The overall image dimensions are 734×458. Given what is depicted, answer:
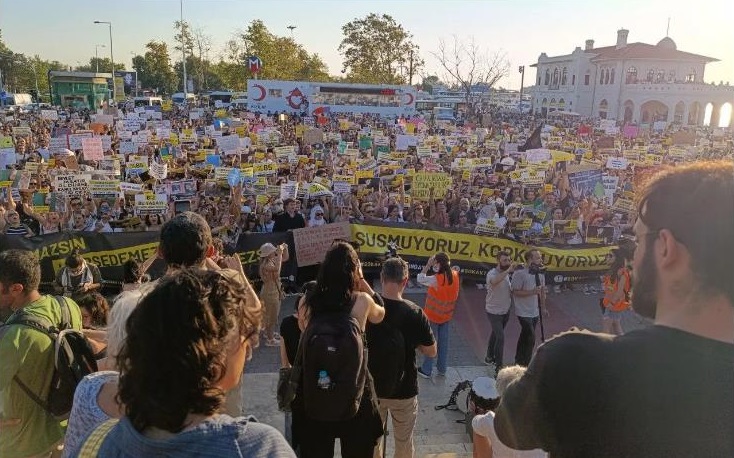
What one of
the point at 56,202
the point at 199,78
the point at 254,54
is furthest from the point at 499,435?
the point at 199,78

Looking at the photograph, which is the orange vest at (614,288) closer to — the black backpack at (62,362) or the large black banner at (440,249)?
the large black banner at (440,249)

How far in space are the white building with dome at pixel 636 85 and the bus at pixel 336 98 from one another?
87.3 ft

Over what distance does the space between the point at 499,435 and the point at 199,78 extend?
2830 inches

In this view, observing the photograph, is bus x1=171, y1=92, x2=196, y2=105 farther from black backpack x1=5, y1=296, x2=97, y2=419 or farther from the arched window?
black backpack x1=5, y1=296, x2=97, y2=419

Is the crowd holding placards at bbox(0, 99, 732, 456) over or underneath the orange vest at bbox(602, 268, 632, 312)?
over

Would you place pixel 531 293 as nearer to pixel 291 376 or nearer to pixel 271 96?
pixel 291 376

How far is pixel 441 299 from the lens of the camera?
6680mm

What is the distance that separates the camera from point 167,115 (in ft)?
120

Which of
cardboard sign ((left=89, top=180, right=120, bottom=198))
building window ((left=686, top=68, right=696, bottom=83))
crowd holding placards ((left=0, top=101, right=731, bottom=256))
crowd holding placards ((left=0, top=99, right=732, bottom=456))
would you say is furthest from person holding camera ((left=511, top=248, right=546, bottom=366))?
building window ((left=686, top=68, right=696, bottom=83))

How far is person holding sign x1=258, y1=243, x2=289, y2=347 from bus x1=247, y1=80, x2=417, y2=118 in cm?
4196

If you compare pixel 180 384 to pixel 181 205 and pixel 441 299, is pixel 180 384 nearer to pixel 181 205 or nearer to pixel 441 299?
pixel 441 299

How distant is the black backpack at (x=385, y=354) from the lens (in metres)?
3.61

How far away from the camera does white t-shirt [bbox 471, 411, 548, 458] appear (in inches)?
79.2

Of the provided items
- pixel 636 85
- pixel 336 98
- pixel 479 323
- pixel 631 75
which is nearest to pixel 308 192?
pixel 479 323
